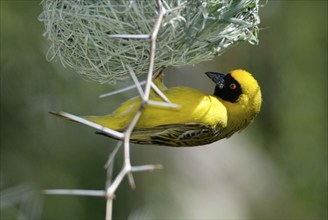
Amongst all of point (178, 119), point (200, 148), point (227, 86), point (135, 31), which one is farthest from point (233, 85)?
point (200, 148)

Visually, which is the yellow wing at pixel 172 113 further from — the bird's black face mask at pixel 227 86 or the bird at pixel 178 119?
the bird's black face mask at pixel 227 86

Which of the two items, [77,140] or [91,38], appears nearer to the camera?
[91,38]

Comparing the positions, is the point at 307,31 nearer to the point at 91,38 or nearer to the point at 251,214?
the point at 251,214

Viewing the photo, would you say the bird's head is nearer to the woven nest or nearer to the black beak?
the black beak

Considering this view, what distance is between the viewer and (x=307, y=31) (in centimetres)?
812

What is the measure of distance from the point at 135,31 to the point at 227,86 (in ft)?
2.31

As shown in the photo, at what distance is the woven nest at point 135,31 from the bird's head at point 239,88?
25 centimetres

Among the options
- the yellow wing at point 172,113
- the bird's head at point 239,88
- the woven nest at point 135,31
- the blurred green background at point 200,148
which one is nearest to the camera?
the woven nest at point 135,31

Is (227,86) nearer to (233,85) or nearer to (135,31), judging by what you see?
(233,85)

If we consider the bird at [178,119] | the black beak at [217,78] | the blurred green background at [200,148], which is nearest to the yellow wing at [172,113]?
the bird at [178,119]

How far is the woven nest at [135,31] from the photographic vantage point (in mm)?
3283

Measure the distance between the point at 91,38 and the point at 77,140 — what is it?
4.13m

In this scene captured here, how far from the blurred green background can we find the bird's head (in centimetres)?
247

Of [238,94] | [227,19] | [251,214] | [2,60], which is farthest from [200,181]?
[227,19]
